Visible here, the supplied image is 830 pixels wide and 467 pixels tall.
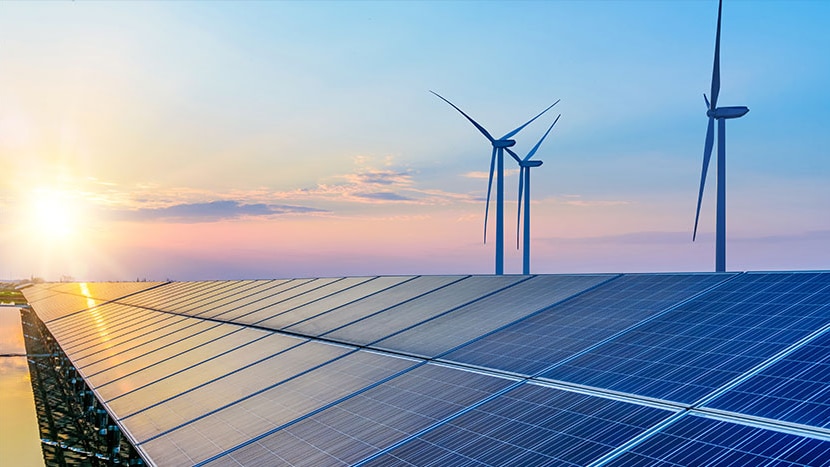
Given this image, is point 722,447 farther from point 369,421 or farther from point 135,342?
point 135,342

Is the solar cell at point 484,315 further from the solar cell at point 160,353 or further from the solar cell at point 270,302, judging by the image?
the solar cell at point 270,302

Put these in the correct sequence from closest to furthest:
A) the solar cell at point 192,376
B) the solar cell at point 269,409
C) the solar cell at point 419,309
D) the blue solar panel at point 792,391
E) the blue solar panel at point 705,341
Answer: the blue solar panel at point 792,391 → the blue solar panel at point 705,341 → the solar cell at point 269,409 → the solar cell at point 192,376 → the solar cell at point 419,309

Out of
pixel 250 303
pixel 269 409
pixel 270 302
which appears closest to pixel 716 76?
pixel 270 302

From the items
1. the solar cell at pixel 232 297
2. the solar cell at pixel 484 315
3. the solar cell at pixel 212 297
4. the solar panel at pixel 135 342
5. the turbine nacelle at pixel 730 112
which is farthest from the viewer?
the solar cell at pixel 212 297

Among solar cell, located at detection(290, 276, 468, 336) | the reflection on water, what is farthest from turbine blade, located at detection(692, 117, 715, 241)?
the reflection on water

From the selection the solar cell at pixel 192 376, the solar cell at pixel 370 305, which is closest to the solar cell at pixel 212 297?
the solar cell at pixel 370 305

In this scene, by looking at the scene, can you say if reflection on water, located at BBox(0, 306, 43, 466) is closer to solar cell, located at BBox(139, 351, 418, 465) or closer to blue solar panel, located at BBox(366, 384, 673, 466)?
solar cell, located at BBox(139, 351, 418, 465)
